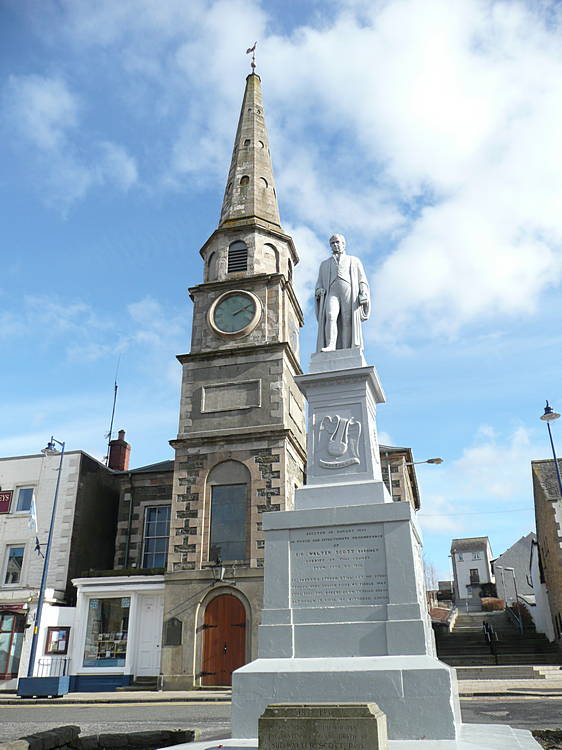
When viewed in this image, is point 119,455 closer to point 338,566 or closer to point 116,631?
point 116,631

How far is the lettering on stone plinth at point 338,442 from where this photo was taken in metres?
9.05

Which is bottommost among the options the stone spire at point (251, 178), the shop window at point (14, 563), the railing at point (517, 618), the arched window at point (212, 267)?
the railing at point (517, 618)

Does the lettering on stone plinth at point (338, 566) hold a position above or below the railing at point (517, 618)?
below

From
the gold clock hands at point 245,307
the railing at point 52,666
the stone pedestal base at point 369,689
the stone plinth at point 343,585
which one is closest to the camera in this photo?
the stone pedestal base at point 369,689

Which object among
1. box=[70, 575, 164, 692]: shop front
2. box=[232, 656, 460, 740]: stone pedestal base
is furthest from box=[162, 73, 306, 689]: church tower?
box=[232, 656, 460, 740]: stone pedestal base

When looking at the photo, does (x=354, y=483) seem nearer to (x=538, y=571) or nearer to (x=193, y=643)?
(x=193, y=643)

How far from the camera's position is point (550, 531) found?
27.9 metres

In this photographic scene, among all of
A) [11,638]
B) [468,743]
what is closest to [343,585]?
[468,743]

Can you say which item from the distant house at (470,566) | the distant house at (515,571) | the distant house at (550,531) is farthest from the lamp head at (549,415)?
the distant house at (470,566)

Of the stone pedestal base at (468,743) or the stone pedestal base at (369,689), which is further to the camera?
the stone pedestal base at (369,689)

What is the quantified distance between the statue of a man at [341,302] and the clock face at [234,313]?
16.9 metres

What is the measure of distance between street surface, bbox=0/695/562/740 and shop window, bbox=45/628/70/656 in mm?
9129

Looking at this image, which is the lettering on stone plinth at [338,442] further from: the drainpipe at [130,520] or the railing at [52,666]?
the drainpipe at [130,520]

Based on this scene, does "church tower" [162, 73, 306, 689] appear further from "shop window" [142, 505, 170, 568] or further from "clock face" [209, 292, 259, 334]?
"shop window" [142, 505, 170, 568]
